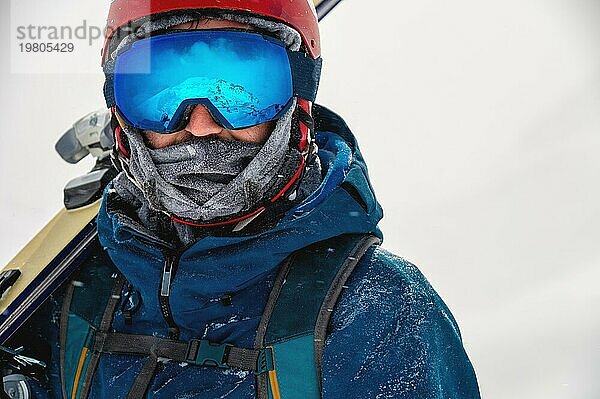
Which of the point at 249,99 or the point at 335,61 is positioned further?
the point at 335,61

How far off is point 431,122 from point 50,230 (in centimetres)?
496

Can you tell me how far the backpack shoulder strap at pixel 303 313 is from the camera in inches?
72.8

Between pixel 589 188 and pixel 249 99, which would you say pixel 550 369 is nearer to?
pixel 589 188

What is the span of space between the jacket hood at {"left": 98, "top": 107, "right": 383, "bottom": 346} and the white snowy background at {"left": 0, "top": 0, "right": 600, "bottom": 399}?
342cm

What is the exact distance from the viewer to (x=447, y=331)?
1.93 m

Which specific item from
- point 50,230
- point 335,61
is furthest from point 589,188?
point 50,230

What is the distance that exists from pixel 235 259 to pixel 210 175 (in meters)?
0.24

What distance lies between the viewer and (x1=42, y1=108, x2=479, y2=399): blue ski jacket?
5.94 ft

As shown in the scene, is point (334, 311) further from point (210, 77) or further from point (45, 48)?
point (45, 48)

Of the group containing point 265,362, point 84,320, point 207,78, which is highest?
point 207,78

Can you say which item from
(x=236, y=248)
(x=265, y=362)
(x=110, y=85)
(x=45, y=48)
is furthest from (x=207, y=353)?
(x=45, y=48)

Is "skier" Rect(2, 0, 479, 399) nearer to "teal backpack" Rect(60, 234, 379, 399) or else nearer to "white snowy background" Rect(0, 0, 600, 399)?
"teal backpack" Rect(60, 234, 379, 399)

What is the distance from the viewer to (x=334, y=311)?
1887 mm

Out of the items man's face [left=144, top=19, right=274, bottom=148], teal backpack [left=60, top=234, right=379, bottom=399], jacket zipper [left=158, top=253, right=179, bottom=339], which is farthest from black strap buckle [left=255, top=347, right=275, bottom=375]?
man's face [left=144, top=19, right=274, bottom=148]
